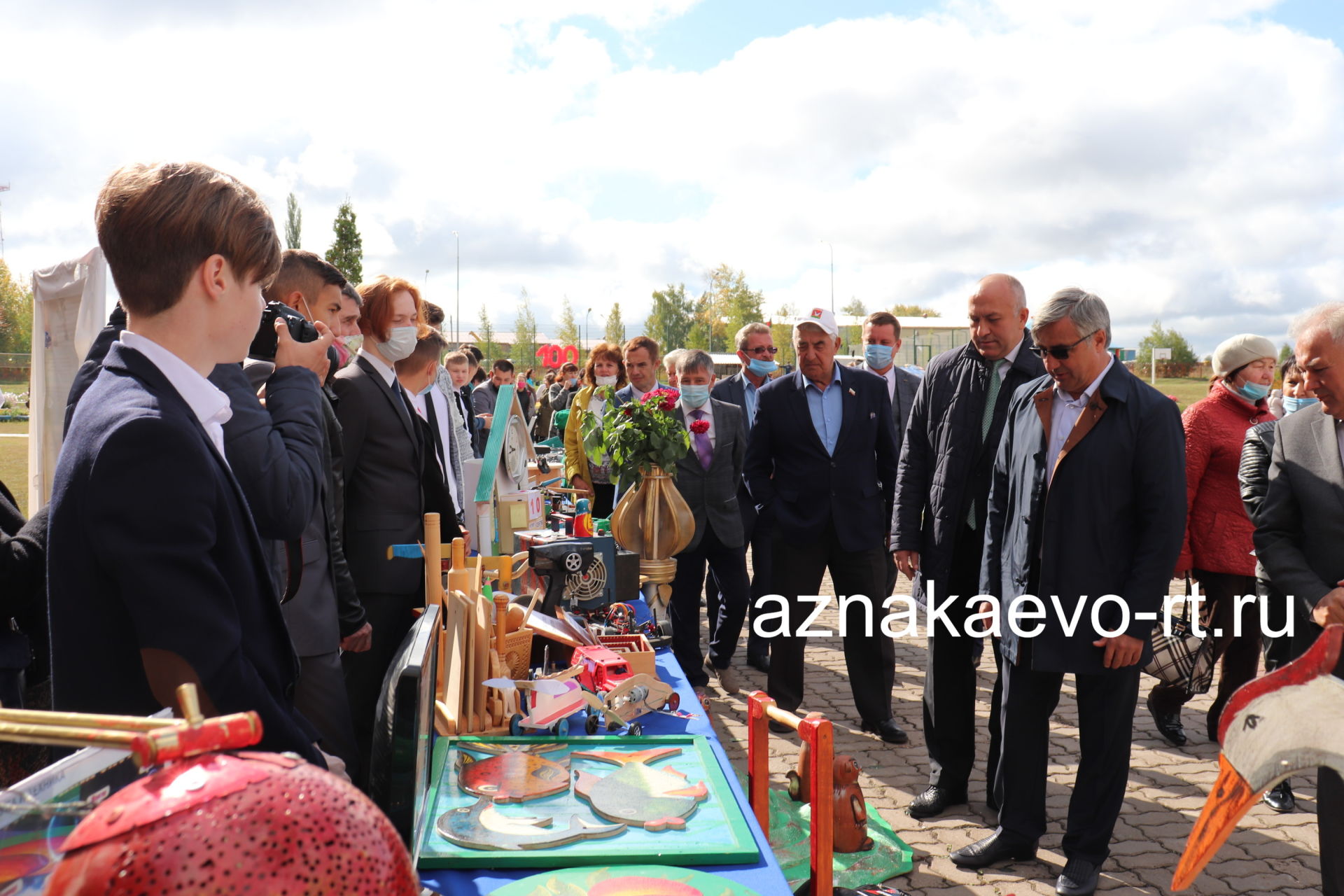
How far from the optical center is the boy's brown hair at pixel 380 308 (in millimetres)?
3529

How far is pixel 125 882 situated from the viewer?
612mm

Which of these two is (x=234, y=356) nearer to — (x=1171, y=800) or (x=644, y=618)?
(x=644, y=618)

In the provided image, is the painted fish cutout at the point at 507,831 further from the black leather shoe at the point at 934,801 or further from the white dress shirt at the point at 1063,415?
the black leather shoe at the point at 934,801

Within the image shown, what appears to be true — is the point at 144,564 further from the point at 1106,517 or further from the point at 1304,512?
the point at 1304,512

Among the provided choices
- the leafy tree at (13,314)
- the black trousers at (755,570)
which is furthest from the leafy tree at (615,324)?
the black trousers at (755,570)

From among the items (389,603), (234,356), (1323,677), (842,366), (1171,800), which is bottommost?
(1171,800)

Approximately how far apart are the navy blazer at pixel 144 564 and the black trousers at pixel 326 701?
143cm

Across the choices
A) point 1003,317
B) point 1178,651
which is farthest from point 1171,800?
point 1003,317

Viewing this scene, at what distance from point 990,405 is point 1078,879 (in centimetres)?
187

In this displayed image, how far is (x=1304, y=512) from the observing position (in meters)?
3.12

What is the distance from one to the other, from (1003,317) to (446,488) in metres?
2.42

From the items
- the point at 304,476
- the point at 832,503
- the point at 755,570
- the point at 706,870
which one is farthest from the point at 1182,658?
the point at 304,476

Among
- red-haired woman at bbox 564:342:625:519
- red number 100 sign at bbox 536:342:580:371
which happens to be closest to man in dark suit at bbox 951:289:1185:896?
red-haired woman at bbox 564:342:625:519

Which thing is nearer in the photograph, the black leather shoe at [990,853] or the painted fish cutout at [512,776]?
the painted fish cutout at [512,776]
